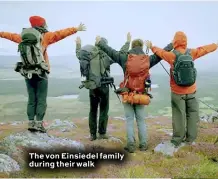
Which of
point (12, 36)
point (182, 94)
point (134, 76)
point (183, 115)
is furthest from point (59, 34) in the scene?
point (183, 115)

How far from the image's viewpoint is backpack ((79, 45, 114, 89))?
49.5 ft

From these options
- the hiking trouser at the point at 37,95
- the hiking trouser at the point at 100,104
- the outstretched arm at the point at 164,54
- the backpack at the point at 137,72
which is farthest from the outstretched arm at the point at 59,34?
the outstretched arm at the point at 164,54

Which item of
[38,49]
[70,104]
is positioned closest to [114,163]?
[38,49]

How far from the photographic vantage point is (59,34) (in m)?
14.3

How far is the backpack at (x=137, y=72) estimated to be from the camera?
46.6 feet

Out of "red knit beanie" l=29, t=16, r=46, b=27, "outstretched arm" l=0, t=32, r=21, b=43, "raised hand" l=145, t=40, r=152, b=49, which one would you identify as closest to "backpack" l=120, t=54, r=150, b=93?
"raised hand" l=145, t=40, r=152, b=49

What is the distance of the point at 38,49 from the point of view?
45.6ft

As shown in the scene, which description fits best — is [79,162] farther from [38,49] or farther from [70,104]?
[70,104]

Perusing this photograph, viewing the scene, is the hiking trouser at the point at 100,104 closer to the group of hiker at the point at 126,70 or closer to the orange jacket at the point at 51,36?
the group of hiker at the point at 126,70

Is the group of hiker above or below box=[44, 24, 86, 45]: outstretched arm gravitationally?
below

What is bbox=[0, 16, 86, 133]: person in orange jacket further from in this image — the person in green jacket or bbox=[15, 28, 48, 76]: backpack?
the person in green jacket

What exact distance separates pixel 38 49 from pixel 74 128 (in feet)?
42.8

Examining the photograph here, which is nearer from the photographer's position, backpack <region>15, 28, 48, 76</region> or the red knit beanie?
backpack <region>15, 28, 48, 76</region>

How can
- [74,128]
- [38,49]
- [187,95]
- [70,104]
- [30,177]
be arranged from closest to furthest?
[30,177]
[38,49]
[187,95]
[74,128]
[70,104]
